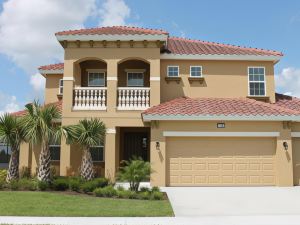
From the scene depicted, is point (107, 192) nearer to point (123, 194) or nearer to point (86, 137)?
point (123, 194)

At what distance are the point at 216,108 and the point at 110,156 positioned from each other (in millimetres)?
5934

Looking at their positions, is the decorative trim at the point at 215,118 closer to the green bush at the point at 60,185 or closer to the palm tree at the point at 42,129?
the palm tree at the point at 42,129

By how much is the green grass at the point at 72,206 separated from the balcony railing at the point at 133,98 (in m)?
6.54

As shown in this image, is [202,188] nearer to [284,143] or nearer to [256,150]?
[256,150]

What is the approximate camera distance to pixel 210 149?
56.7 ft

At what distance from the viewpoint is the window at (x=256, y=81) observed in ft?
66.0

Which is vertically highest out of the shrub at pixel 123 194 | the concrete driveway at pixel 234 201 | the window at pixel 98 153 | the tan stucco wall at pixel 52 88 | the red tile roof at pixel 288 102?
the tan stucco wall at pixel 52 88

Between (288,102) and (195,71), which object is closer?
(195,71)

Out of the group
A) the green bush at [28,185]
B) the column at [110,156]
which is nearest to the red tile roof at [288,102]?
the column at [110,156]

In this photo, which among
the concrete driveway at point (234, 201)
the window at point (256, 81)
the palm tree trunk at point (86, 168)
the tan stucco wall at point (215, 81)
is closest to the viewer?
the concrete driveway at point (234, 201)

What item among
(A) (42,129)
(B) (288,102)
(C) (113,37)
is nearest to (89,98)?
(C) (113,37)

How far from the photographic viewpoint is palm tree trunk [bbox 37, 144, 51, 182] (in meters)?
14.8

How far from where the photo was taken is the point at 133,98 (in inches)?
739

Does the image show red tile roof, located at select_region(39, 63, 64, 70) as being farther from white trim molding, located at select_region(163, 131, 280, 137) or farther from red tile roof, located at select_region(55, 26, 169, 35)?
white trim molding, located at select_region(163, 131, 280, 137)
